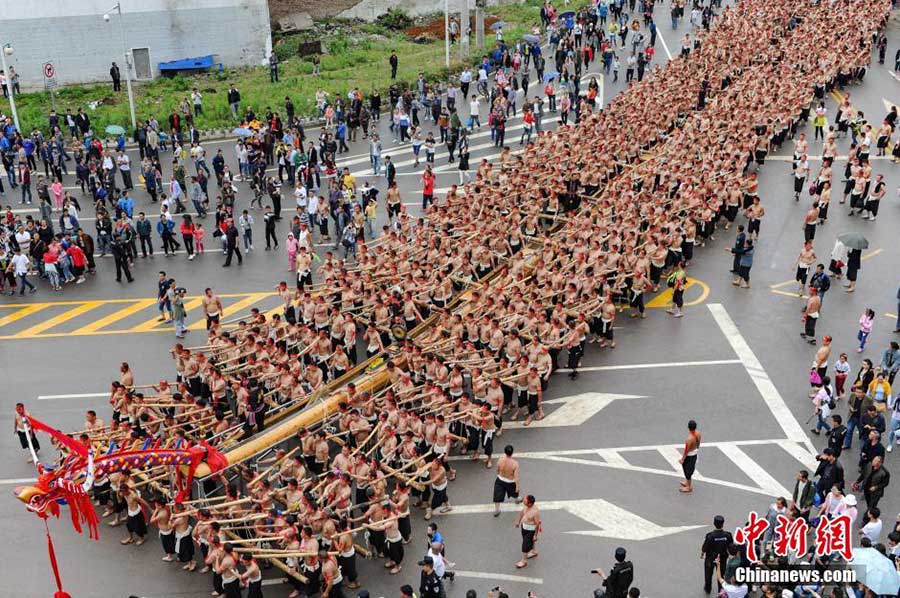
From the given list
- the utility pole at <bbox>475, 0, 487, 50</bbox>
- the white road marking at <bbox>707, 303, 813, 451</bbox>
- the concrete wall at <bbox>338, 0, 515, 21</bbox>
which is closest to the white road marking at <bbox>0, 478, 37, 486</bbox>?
the white road marking at <bbox>707, 303, 813, 451</bbox>

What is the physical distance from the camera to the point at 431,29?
6881cm

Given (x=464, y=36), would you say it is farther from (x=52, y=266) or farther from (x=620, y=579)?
(x=620, y=579)

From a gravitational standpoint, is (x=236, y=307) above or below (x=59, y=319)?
above

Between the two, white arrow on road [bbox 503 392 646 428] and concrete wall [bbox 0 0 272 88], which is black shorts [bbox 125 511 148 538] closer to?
white arrow on road [bbox 503 392 646 428]

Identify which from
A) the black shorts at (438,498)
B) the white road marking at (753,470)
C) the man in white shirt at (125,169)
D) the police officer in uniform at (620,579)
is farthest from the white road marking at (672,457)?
the man in white shirt at (125,169)

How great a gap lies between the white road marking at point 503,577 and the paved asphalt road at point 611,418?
0.03 metres

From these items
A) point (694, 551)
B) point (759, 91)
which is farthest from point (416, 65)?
point (694, 551)

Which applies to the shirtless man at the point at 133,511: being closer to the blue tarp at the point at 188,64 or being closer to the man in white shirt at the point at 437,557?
the man in white shirt at the point at 437,557

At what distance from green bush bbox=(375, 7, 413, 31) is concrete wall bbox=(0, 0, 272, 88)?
13322 mm

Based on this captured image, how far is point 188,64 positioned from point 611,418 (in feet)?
134

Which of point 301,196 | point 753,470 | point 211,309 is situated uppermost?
point 301,196

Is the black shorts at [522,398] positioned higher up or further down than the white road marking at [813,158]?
further down

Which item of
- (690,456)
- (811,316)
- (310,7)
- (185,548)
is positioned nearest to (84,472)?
(185,548)

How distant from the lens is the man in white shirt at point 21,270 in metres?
32.7
